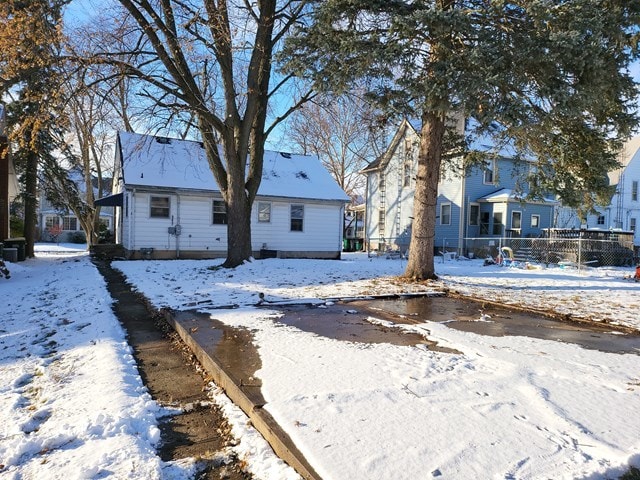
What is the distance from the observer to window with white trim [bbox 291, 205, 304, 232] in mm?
19656

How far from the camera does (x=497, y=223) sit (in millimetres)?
23297

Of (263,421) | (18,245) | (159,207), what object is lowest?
(263,421)

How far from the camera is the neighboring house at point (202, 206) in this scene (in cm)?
1686

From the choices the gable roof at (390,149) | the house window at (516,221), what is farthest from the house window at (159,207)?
the house window at (516,221)

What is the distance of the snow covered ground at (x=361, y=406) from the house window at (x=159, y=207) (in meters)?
11.4

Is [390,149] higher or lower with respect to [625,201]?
higher

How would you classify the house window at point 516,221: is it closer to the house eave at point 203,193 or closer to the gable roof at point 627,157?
the house eave at point 203,193

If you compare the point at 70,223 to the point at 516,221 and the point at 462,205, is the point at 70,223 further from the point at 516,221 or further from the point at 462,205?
the point at 516,221

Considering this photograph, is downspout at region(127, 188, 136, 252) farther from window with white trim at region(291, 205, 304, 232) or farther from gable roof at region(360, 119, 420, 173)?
gable roof at region(360, 119, 420, 173)

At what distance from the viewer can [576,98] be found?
23.6 feet

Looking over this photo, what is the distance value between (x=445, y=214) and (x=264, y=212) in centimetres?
1117

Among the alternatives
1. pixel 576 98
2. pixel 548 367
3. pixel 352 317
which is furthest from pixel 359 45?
pixel 548 367

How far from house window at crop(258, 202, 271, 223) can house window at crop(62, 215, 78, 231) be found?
29.1 meters

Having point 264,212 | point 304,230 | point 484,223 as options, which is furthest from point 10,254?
point 484,223
